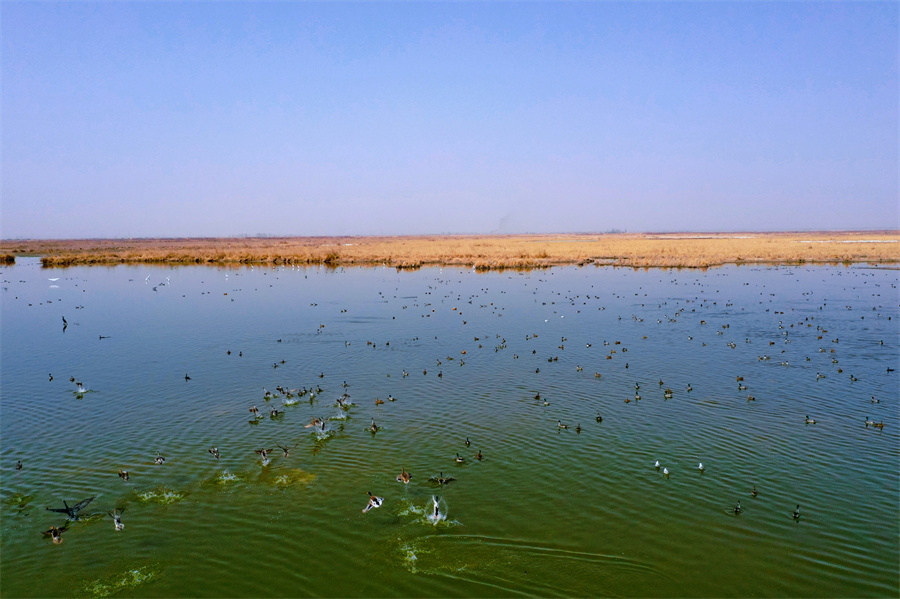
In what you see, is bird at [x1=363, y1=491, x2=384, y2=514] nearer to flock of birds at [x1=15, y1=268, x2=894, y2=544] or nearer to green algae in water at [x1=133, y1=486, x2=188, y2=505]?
flock of birds at [x1=15, y1=268, x2=894, y2=544]

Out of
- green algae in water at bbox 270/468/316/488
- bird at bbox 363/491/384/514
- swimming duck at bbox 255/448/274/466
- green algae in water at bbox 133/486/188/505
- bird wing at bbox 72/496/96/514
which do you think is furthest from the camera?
swimming duck at bbox 255/448/274/466

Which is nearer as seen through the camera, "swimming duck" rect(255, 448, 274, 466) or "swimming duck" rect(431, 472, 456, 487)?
"swimming duck" rect(431, 472, 456, 487)

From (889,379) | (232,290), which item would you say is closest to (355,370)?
(889,379)

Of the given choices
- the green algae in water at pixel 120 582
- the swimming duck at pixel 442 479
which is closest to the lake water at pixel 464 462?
the green algae in water at pixel 120 582

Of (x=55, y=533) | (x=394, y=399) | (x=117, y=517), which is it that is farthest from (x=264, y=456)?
(x=394, y=399)

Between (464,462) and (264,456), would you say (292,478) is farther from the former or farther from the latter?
(464,462)

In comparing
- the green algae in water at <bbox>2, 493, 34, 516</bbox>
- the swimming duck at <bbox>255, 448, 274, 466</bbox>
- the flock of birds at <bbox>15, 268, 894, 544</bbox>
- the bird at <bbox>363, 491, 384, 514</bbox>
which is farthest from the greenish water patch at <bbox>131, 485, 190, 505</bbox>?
the bird at <bbox>363, 491, 384, 514</bbox>

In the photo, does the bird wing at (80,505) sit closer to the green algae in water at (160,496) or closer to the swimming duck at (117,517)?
the swimming duck at (117,517)
